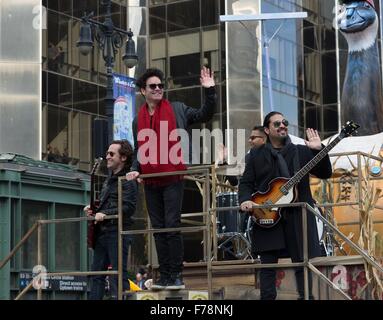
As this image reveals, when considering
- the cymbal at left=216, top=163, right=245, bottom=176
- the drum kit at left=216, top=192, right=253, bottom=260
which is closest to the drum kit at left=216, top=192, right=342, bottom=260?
the drum kit at left=216, top=192, right=253, bottom=260

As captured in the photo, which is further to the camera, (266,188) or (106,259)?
(106,259)

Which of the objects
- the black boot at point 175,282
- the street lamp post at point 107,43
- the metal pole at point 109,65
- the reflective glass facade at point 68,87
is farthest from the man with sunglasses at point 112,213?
the reflective glass facade at point 68,87

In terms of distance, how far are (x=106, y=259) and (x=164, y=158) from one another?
4.18ft

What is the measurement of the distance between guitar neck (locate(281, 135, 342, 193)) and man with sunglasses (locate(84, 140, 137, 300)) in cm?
153

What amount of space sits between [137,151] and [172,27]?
30.3m

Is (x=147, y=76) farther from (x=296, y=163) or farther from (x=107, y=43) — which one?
(x=107, y=43)

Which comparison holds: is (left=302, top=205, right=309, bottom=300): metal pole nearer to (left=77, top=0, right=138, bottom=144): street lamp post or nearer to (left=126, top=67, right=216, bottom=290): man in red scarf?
(left=126, top=67, right=216, bottom=290): man in red scarf

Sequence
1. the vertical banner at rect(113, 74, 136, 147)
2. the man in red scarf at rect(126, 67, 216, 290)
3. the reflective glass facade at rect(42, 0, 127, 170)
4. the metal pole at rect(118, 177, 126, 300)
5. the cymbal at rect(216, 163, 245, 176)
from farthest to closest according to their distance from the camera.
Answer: the reflective glass facade at rect(42, 0, 127, 170), the vertical banner at rect(113, 74, 136, 147), the cymbal at rect(216, 163, 245, 176), the metal pole at rect(118, 177, 126, 300), the man in red scarf at rect(126, 67, 216, 290)

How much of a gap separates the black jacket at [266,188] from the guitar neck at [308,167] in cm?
12

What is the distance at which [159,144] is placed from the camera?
9.22 metres

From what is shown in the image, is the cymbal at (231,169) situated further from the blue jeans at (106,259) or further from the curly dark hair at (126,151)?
the blue jeans at (106,259)

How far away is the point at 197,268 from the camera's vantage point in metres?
11.1

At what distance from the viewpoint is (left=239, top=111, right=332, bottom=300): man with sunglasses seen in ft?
28.9

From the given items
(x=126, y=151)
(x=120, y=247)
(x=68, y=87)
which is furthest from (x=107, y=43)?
(x=68, y=87)
